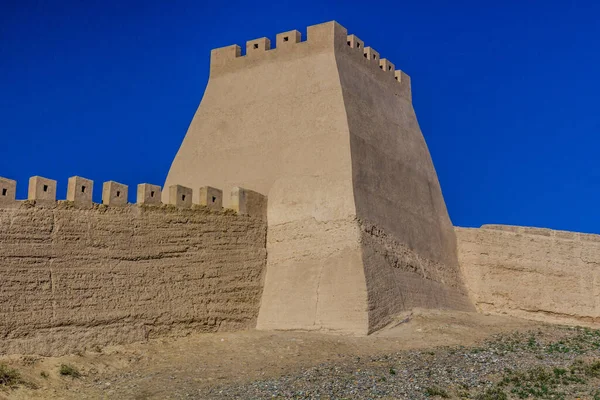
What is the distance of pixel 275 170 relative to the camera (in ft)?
73.3

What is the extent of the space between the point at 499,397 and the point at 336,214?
293 inches

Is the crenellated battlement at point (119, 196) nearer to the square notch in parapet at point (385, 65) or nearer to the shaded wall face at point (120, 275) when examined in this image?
the shaded wall face at point (120, 275)

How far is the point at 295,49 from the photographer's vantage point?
2364cm

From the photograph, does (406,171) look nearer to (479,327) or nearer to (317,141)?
(317,141)

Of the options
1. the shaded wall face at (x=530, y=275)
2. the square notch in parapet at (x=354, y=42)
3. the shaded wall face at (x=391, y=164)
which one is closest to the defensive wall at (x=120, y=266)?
the shaded wall face at (x=391, y=164)

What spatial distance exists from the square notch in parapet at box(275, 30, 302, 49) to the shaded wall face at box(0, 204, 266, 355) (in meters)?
5.45

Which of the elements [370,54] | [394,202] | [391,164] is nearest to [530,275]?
[394,202]

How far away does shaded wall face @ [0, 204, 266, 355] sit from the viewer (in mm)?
16891

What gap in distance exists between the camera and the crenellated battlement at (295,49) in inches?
912

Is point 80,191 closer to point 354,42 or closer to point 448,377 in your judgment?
point 448,377

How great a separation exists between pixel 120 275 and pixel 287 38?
898 cm

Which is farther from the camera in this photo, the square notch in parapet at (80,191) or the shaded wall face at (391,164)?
the shaded wall face at (391,164)

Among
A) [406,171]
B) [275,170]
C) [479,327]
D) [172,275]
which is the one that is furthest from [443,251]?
[172,275]

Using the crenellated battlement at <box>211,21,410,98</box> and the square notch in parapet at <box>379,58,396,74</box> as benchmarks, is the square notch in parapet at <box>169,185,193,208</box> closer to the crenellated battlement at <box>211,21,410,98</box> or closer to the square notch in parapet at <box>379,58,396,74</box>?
the crenellated battlement at <box>211,21,410,98</box>
